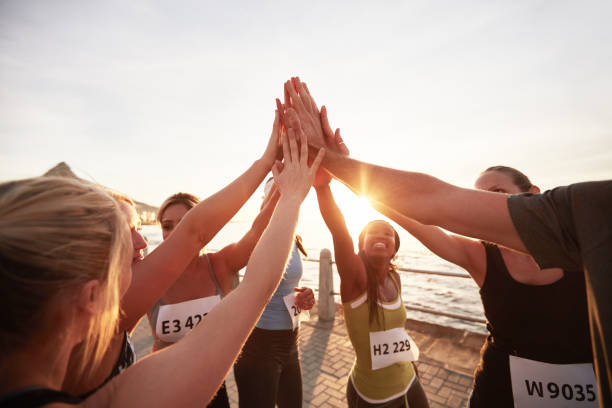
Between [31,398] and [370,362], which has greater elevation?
[31,398]

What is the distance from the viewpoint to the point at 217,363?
86 centimetres

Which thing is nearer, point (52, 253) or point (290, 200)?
point (52, 253)

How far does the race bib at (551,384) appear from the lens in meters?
1.66

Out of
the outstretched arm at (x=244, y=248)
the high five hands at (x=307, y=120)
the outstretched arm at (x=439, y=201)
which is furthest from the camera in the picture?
the outstretched arm at (x=244, y=248)

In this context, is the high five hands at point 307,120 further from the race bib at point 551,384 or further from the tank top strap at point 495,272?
the race bib at point 551,384

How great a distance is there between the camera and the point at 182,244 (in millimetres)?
1696

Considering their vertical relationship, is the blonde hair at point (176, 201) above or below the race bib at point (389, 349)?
above

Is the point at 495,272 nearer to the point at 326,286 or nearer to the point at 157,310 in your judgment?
the point at 157,310

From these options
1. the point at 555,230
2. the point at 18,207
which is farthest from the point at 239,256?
the point at 555,230

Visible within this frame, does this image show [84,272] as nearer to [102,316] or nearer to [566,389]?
[102,316]

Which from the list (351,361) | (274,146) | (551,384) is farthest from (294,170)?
(351,361)

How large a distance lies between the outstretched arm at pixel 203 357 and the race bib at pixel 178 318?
1.63 metres

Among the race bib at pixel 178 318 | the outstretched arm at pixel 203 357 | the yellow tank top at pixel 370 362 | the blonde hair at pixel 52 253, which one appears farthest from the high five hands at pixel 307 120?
the race bib at pixel 178 318

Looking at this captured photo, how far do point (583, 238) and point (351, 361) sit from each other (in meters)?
5.14
